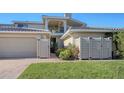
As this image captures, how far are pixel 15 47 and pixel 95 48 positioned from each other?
25.4ft

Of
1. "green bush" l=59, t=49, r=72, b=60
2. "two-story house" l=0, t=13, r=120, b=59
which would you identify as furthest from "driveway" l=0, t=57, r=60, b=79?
"two-story house" l=0, t=13, r=120, b=59

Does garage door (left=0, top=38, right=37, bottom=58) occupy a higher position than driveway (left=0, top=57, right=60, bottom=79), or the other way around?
garage door (left=0, top=38, right=37, bottom=58)

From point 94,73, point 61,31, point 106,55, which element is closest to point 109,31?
point 106,55

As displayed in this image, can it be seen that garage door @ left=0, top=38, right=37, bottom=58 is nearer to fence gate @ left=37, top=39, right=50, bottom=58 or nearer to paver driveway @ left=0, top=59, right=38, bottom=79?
fence gate @ left=37, top=39, right=50, bottom=58

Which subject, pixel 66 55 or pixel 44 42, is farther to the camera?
pixel 44 42

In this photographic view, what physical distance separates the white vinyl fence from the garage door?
5.64 meters

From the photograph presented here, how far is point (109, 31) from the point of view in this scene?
62.6ft

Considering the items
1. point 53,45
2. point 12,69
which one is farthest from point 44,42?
point 53,45

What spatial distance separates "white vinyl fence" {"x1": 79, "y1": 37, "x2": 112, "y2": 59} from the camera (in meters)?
17.2

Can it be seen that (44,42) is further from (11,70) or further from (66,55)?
(11,70)

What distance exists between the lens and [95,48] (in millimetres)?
17359

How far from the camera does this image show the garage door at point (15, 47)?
20156 mm
